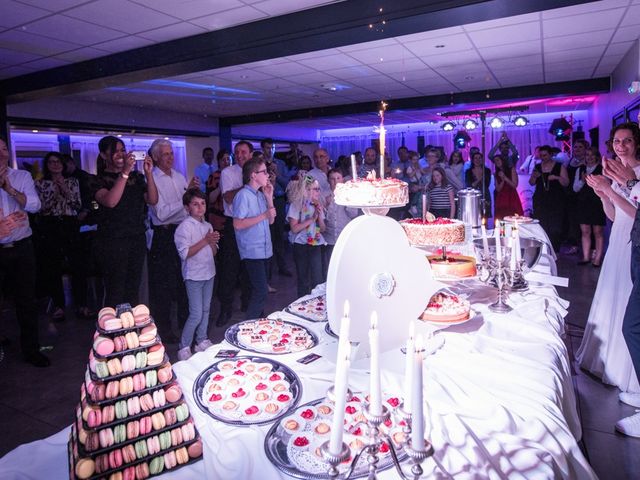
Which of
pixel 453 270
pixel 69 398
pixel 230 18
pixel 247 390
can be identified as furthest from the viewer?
pixel 230 18

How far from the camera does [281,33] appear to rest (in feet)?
13.4

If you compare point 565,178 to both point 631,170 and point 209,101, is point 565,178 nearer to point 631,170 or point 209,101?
point 631,170

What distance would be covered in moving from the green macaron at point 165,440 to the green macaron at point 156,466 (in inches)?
1.0

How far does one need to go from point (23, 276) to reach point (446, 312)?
116 inches

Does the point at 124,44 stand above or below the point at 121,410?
above

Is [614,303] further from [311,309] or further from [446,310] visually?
[311,309]

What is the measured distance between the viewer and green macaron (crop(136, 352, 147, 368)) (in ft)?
3.65

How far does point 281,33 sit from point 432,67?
3078 millimetres

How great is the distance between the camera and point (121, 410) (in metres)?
1.06

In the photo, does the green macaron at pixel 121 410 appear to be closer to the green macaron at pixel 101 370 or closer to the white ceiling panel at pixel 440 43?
the green macaron at pixel 101 370

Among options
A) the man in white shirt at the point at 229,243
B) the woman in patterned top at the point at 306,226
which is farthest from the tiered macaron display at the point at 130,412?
the man in white shirt at the point at 229,243

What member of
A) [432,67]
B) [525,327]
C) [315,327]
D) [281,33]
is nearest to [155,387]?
[315,327]

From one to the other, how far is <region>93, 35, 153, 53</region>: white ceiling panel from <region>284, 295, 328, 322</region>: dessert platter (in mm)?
3790

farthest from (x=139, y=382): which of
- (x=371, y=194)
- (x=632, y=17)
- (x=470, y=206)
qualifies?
(x=632, y=17)
